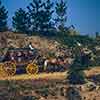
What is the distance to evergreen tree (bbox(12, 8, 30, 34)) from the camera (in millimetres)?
48259

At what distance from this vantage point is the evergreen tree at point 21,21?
4826cm

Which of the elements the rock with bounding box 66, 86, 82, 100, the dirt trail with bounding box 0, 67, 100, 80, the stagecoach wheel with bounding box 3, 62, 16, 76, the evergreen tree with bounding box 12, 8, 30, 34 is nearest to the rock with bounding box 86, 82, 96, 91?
the rock with bounding box 66, 86, 82, 100

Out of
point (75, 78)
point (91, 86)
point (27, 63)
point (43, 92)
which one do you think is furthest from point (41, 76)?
point (43, 92)

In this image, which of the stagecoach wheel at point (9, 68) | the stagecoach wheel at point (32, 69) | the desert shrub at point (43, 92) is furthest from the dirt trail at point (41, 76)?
the desert shrub at point (43, 92)

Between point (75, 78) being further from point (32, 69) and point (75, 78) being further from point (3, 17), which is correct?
point (3, 17)

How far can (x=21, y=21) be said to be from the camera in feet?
159

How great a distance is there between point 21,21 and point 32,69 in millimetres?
19516

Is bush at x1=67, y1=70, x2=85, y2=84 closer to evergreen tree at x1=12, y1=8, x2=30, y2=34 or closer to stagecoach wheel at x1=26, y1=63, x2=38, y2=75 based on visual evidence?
stagecoach wheel at x1=26, y1=63, x2=38, y2=75

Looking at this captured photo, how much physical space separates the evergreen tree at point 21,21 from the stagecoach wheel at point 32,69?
61.5 ft

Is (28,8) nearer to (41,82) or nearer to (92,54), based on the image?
(92,54)

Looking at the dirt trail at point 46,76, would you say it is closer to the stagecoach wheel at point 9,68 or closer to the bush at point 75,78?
the stagecoach wheel at point 9,68

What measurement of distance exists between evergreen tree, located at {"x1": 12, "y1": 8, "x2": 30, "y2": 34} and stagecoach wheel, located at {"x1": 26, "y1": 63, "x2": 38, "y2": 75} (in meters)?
18.7

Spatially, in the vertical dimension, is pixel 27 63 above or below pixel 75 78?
above

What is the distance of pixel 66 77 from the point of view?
2778 centimetres
